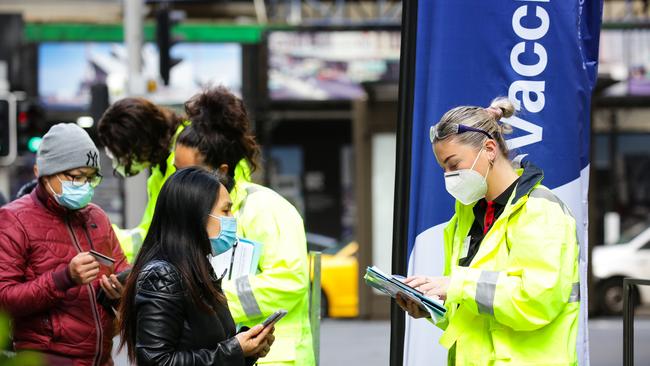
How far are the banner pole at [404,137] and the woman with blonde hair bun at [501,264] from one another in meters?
0.57

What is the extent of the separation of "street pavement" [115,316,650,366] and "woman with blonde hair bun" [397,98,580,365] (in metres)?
5.63

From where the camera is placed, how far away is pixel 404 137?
4.52 metres

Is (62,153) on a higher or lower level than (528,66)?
lower

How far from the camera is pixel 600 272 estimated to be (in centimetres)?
1859

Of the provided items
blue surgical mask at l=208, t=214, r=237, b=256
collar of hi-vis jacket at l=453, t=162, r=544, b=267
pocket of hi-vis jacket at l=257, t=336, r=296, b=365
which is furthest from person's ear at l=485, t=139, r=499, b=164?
pocket of hi-vis jacket at l=257, t=336, r=296, b=365

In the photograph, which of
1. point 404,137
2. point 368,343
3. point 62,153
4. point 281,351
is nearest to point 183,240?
point 281,351

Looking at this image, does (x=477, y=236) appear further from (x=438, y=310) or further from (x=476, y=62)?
(x=476, y=62)

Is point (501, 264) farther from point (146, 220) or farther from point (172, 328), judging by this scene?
point (146, 220)

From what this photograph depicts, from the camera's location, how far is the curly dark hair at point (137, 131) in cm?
541

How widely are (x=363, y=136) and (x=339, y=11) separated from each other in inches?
325

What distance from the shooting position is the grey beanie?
15.7 feet

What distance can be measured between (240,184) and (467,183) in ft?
3.62

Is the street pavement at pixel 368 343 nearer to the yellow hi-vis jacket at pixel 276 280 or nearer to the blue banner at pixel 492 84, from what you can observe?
the blue banner at pixel 492 84

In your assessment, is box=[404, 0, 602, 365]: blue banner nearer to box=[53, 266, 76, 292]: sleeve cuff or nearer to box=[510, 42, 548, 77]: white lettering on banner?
box=[510, 42, 548, 77]: white lettering on banner
